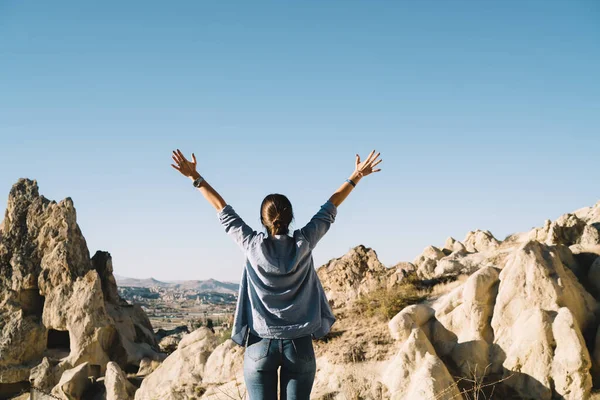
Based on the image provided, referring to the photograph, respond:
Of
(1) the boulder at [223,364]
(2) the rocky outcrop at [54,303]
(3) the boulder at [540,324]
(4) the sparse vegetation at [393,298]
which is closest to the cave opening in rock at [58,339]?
(2) the rocky outcrop at [54,303]

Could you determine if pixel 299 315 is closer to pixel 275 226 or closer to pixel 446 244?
pixel 275 226

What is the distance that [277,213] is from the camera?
3133mm

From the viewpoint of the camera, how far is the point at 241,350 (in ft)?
40.8

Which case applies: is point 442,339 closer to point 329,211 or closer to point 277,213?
point 329,211

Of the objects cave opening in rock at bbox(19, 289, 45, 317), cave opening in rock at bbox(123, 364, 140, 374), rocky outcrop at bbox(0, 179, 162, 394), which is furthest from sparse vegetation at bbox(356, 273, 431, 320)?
cave opening in rock at bbox(19, 289, 45, 317)

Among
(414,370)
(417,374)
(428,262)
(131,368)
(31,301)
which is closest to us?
(417,374)

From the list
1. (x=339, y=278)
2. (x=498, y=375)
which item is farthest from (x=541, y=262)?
(x=339, y=278)

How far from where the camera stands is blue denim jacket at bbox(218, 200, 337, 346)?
3.07 metres

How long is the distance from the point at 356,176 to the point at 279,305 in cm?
108

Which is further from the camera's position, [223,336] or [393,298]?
[223,336]

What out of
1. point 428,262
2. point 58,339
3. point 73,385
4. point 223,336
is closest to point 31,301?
point 58,339

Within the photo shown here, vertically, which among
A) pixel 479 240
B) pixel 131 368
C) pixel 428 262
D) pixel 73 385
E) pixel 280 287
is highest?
pixel 479 240

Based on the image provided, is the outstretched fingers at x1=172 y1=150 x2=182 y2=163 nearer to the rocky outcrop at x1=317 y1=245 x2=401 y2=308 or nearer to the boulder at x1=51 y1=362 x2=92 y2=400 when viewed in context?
the rocky outcrop at x1=317 y1=245 x2=401 y2=308

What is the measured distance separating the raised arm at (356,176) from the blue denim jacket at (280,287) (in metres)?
0.30
